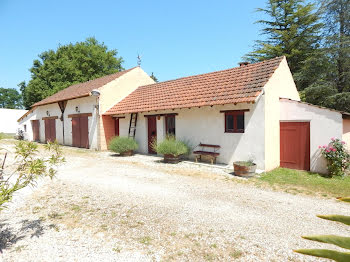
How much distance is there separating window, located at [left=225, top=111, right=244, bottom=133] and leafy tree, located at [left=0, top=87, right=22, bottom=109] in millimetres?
79466

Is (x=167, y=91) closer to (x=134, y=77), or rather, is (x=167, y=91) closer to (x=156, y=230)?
(x=134, y=77)

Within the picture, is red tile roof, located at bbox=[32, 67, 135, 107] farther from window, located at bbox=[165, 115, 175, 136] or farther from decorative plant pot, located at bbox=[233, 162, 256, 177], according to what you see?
decorative plant pot, located at bbox=[233, 162, 256, 177]

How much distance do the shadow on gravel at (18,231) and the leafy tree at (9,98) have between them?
8026 cm

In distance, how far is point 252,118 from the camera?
29.0ft

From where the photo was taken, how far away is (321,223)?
4223 millimetres

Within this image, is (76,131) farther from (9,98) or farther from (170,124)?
(9,98)

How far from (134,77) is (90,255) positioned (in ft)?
50.5

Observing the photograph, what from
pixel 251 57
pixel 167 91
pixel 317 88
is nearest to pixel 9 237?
pixel 167 91

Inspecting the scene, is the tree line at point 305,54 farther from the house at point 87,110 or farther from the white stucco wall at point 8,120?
the house at point 87,110

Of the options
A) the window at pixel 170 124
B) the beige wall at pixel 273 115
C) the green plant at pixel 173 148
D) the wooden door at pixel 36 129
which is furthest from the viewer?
the wooden door at pixel 36 129

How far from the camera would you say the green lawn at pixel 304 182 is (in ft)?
20.7

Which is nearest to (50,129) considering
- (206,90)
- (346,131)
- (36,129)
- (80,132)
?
(36,129)

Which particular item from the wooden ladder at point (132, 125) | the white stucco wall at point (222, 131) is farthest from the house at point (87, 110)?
the white stucco wall at point (222, 131)

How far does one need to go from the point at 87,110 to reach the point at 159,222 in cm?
1334
